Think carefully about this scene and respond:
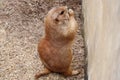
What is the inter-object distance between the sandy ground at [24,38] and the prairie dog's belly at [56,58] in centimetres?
17

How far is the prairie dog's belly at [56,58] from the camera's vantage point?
2605mm

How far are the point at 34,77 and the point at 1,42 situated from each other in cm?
50

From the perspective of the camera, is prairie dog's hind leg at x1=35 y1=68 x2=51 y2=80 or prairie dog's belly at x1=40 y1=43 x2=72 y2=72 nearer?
prairie dog's belly at x1=40 y1=43 x2=72 y2=72

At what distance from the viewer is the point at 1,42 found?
3.11m

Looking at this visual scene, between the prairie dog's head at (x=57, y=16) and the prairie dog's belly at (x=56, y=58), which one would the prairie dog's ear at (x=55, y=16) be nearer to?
the prairie dog's head at (x=57, y=16)

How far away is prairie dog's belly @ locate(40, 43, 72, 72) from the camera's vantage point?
8.55 feet

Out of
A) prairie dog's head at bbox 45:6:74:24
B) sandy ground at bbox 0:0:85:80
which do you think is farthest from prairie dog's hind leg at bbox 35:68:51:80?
prairie dog's head at bbox 45:6:74:24

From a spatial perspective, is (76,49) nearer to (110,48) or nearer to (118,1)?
(110,48)

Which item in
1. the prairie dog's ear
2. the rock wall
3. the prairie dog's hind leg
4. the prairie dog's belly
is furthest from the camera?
the prairie dog's hind leg

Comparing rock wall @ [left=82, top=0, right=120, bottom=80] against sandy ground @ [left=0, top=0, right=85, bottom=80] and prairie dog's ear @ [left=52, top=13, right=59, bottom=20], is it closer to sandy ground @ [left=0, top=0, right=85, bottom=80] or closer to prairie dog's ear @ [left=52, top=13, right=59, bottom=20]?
prairie dog's ear @ [left=52, top=13, right=59, bottom=20]

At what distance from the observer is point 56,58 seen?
8.63 feet

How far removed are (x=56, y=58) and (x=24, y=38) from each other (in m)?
0.61

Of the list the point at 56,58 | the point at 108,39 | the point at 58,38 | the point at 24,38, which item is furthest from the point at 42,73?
the point at 108,39

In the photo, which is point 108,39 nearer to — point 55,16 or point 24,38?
point 55,16
